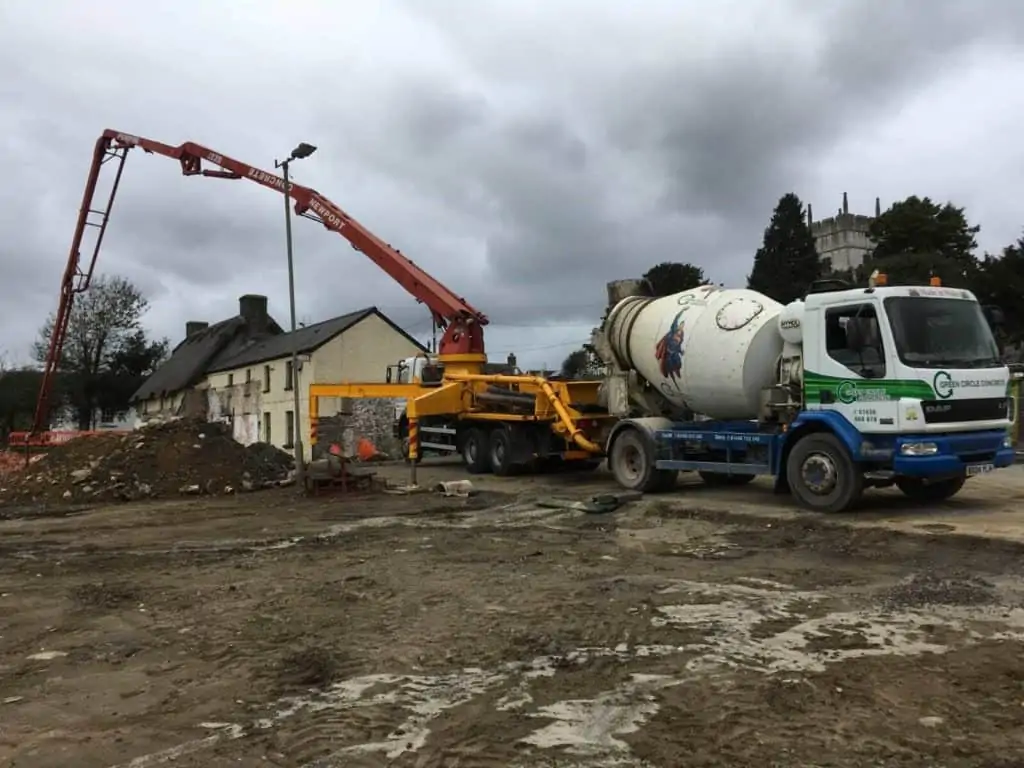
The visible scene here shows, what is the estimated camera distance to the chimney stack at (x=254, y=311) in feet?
165

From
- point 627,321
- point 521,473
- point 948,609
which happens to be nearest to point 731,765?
point 948,609

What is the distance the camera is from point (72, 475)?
1906cm

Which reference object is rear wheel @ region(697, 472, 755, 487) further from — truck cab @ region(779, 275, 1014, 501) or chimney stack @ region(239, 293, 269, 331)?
chimney stack @ region(239, 293, 269, 331)

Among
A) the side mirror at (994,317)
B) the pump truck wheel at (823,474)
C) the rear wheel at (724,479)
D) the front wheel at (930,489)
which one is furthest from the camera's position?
the rear wheel at (724,479)

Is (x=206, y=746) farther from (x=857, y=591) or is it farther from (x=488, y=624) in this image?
(x=857, y=591)

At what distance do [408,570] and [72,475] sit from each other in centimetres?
1329

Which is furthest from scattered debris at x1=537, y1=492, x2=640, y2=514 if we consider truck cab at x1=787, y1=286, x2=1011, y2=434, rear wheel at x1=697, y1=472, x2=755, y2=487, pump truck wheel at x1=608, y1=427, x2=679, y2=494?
truck cab at x1=787, y1=286, x2=1011, y2=434

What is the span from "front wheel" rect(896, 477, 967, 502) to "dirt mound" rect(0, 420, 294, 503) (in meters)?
13.2

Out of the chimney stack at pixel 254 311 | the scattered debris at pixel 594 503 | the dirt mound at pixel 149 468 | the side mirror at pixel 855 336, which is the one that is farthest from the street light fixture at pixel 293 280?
the chimney stack at pixel 254 311

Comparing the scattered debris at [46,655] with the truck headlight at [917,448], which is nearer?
the scattered debris at [46,655]

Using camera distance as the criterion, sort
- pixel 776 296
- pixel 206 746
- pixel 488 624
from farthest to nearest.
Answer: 1. pixel 776 296
2. pixel 488 624
3. pixel 206 746

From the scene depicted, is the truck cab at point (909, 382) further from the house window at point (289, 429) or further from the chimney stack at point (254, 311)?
the chimney stack at point (254, 311)

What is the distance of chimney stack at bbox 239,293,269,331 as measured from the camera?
165 ft

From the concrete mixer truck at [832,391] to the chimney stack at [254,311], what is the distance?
3907 cm
